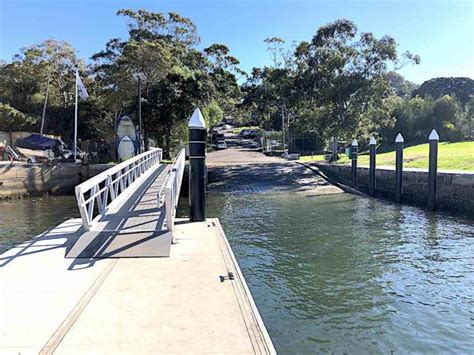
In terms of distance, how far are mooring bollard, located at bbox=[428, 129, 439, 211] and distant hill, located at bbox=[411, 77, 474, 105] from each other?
2293 inches

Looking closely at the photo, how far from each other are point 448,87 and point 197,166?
7419 cm

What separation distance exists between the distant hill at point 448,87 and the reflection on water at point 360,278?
203ft

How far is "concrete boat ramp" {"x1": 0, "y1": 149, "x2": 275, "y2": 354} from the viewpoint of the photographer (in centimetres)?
396

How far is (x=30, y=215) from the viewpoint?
17719mm

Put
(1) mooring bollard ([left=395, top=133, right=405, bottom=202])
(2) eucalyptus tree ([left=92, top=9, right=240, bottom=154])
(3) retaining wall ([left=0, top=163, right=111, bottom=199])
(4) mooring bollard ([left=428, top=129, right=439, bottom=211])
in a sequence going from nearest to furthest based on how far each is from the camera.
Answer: (4) mooring bollard ([left=428, top=129, right=439, bottom=211]) → (1) mooring bollard ([left=395, top=133, right=405, bottom=202]) → (3) retaining wall ([left=0, top=163, right=111, bottom=199]) → (2) eucalyptus tree ([left=92, top=9, right=240, bottom=154])

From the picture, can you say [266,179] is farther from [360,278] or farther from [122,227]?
[122,227]

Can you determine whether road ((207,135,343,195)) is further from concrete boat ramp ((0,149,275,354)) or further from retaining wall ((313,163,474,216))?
concrete boat ramp ((0,149,275,354))

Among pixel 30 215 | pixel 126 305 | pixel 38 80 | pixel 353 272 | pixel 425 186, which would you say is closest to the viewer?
pixel 126 305

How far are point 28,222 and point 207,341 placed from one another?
14.0m

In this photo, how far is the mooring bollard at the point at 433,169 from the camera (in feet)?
54.2

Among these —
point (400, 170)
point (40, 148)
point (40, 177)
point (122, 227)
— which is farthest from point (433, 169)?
point (40, 148)

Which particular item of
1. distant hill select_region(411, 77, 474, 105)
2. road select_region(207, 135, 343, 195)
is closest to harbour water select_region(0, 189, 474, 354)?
road select_region(207, 135, 343, 195)

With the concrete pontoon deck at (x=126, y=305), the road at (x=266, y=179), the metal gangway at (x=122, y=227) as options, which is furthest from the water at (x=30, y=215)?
the road at (x=266, y=179)

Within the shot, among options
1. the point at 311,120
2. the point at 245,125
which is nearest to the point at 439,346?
the point at 311,120
